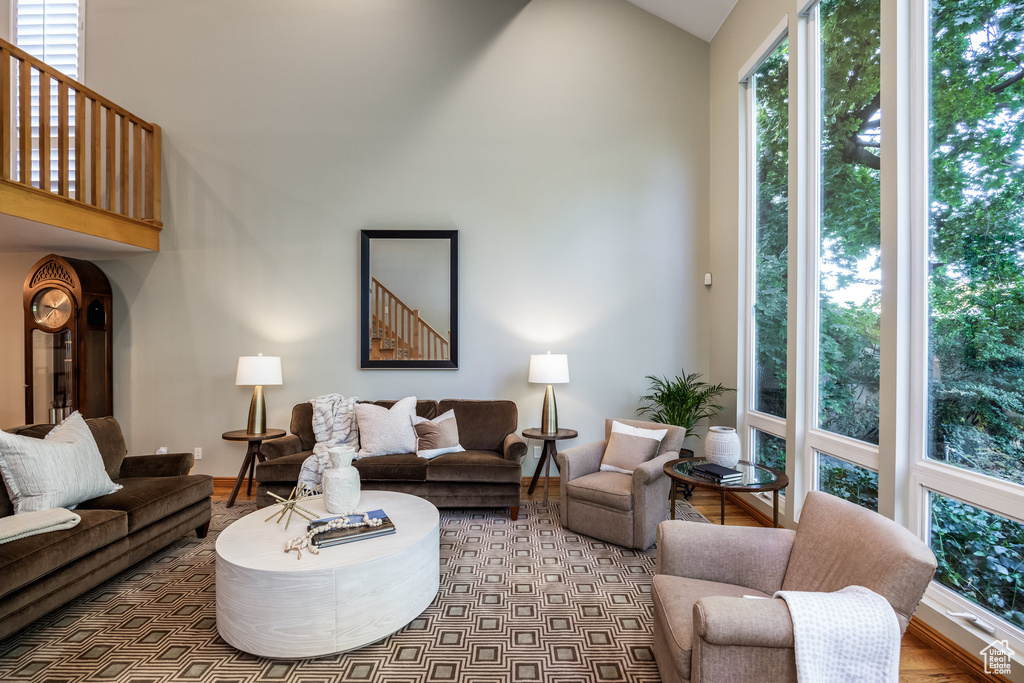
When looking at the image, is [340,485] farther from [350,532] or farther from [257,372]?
[257,372]

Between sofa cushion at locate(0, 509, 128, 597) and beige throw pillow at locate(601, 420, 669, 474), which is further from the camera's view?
beige throw pillow at locate(601, 420, 669, 474)

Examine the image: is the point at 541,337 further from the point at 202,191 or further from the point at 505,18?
the point at 202,191

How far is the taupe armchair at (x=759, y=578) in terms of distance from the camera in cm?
134

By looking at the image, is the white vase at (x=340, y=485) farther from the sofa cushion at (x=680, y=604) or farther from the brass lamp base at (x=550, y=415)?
the brass lamp base at (x=550, y=415)

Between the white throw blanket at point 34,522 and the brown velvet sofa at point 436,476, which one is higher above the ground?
the white throw blanket at point 34,522

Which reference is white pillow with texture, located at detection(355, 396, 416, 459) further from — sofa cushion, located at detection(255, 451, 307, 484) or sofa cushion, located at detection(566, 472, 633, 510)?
sofa cushion, located at detection(566, 472, 633, 510)

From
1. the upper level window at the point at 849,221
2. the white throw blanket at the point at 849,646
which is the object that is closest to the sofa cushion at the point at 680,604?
the white throw blanket at the point at 849,646

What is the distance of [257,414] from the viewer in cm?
423

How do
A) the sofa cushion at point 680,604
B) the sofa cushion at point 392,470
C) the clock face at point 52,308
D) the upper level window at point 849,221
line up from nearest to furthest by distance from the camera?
1. the sofa cushion at point 680,604
2. the upper level window at point 849,221
3. the sofa cushion at point 392,470
4. the clock face at point 52,308

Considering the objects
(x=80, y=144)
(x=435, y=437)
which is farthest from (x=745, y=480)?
(x=80, y=144)

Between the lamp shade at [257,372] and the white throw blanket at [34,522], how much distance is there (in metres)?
1.81

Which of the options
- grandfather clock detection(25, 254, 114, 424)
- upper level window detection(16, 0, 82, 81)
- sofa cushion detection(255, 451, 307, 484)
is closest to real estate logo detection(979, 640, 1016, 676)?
sofa cushion detection(255, 451, 307, 484)

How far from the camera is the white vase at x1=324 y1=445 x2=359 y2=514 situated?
8.57 ft

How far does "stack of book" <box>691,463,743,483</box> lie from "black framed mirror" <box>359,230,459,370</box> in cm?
255
